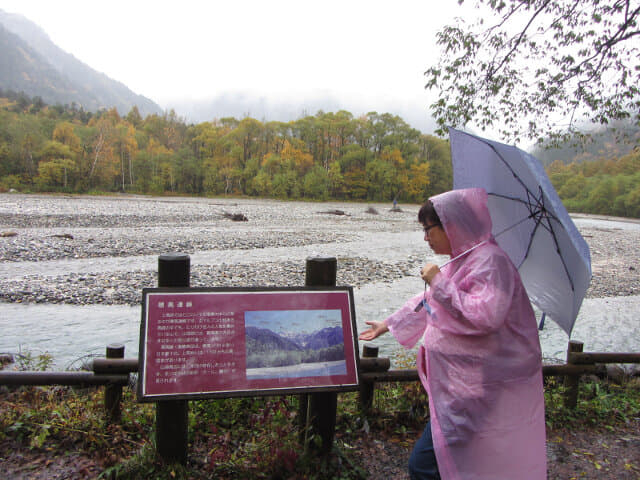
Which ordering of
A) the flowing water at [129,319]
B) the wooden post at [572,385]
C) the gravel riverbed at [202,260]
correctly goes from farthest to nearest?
the gravel riverbed at [202,260] → the flowing water at [129,319] → the wooden post at [572,385]

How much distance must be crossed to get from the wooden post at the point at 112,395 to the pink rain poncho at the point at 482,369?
2116 millimetres

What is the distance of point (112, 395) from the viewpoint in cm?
272

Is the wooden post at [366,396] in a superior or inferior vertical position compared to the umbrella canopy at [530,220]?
inferior

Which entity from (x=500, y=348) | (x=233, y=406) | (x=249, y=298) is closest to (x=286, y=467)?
(x=233, y=406)

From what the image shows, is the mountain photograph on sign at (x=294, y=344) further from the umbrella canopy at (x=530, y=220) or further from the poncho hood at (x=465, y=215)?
the umbrella canopy at (x=530, y=220)

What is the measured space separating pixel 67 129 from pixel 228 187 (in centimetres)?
2318

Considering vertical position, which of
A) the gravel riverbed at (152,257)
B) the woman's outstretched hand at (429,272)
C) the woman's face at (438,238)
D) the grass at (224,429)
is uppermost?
the woman's face at (438,238)

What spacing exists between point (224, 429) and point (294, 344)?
47.1 inches

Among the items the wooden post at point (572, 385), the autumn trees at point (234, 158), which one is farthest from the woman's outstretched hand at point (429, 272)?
the autumn trees at point (234, 158)

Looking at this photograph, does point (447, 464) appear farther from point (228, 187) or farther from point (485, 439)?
point (228, 187)

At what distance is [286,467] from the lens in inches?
92.8

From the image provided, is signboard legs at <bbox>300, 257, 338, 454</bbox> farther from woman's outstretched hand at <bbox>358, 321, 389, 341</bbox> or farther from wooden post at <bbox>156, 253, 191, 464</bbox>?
wooden post at <bbox>156, 253, 191, 464</bbox>

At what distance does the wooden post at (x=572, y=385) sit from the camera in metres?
3.39

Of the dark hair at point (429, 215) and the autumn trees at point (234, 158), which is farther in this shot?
the autumn trees at point (234, 158)
